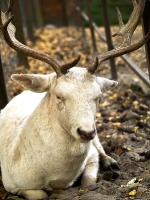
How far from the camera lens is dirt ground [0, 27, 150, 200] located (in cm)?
418

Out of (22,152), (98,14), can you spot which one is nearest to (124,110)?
(22,152)

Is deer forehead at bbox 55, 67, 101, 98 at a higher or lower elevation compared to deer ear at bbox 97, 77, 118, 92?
higher

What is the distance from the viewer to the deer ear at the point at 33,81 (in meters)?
4.01

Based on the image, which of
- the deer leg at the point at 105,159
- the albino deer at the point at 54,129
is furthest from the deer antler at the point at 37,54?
the deer leg at the point at 105,159

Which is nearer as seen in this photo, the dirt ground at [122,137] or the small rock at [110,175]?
the dirt ground at [122,137]

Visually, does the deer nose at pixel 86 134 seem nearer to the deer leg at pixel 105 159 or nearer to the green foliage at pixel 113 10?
the deer leg at pixel 105 159

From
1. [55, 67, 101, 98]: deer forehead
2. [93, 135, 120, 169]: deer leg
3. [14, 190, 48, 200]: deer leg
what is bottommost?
[93, 135, 120, 169]: deer leg

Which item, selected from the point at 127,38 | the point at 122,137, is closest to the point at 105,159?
the point at 122,137

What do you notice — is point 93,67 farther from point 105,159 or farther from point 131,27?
point 105,159

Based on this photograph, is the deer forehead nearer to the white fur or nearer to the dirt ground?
the white fur

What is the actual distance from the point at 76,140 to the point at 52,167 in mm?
343

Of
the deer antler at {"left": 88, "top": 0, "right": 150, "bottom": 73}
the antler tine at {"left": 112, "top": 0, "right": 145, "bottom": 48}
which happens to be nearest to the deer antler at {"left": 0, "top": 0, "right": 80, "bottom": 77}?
the deer antler at {"left": 88, "top": 0, "right": 150, "bottom": 73}

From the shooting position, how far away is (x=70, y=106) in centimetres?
379

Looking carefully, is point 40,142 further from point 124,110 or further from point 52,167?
point 124,110
